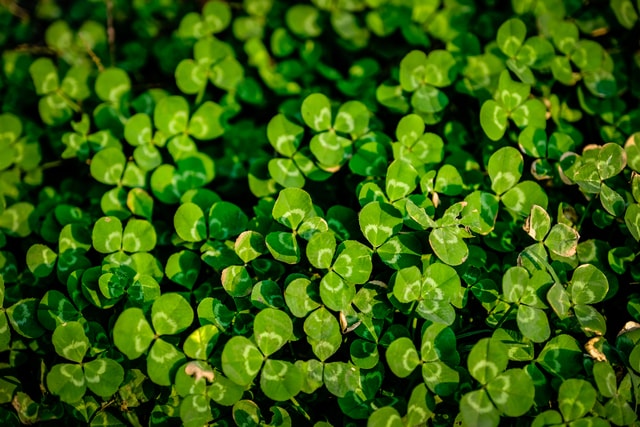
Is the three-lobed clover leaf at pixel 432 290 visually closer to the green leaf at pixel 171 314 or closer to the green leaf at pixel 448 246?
the green leaf at pixel 448 246

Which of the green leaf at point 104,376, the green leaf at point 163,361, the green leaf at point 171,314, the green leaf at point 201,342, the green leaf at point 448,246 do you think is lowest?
the green leaf at point 104,376

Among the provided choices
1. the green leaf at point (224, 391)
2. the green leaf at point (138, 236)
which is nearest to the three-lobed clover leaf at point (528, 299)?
the green leaf at point (224, 391)

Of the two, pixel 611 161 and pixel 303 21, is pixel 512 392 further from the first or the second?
pixel 303 21

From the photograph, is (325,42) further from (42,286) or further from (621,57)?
(42,286)

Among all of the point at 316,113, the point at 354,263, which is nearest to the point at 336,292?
the point at 354,263

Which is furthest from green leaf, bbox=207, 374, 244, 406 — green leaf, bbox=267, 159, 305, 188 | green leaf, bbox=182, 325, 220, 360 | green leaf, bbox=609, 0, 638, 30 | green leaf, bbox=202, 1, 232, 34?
green leaf, bbox=609, 0, 638, 30

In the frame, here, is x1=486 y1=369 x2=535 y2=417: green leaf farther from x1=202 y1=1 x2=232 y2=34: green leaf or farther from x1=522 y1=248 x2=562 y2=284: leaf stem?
x1=202 y1=1 x2=232 y2=34: green leaf
